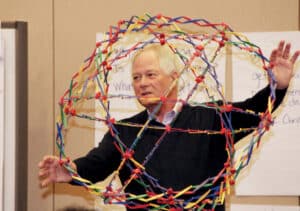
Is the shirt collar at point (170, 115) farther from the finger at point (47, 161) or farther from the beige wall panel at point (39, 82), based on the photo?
the beige wall panel at point (39, 82)

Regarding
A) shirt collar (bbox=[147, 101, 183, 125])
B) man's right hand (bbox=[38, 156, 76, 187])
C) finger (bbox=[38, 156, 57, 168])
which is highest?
shirt collar (bbox=[147, 101, 183, 125])

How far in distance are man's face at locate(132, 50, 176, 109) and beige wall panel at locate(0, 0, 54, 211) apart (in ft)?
0.90

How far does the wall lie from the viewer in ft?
2.75

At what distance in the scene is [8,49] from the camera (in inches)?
30.7

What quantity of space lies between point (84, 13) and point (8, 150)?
12.3 inches

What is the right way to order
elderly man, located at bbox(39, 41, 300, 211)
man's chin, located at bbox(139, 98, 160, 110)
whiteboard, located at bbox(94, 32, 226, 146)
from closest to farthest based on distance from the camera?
man's chin, located at bbox(139, 98, 160, 110), elderly man, located at bbox(39, 41, 300, 211), whiteboard, located at bbox(94, 32, 226, 146)

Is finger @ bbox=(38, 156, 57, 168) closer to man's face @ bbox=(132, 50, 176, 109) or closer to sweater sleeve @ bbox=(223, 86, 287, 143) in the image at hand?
man's face @ bbox=(132, 50, 176, 109)

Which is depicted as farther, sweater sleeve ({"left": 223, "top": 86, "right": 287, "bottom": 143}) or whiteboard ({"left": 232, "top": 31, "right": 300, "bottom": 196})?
whiteboard ({"left": 232, "top": 31, "right": 300, "bottom": 196})

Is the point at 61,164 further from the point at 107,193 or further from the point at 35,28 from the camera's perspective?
the point at 35,28

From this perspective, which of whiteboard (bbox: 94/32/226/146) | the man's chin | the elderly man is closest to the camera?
the man's chin

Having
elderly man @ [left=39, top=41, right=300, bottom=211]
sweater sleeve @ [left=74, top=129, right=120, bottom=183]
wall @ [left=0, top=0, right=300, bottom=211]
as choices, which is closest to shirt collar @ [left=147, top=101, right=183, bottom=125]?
elderly man @ [left=39, top=41, right=300, bottom=211]

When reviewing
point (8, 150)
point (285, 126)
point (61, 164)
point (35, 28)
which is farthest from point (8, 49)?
point (285, 126)

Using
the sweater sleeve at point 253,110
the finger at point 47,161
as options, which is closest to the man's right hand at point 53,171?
the finger at point 47,161

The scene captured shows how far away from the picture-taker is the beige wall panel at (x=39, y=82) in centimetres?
84
